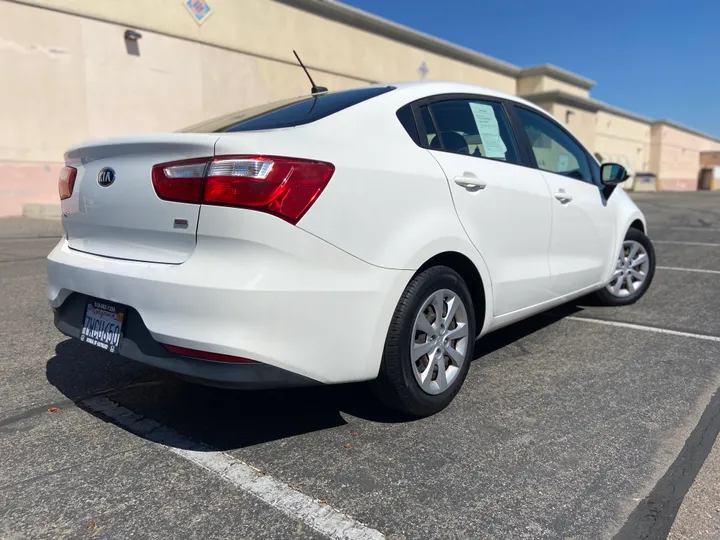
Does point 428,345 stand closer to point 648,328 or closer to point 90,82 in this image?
point 648,328

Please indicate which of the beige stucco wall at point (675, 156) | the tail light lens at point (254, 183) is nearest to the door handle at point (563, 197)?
the tail light lens at point (254, 183)

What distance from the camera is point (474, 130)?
331cm

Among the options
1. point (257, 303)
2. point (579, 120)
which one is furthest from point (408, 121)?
point (579, 120)

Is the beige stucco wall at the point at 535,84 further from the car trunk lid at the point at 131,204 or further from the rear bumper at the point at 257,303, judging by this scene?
the rear bumper at the point at 257,303

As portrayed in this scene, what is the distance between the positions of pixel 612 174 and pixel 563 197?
99 cm

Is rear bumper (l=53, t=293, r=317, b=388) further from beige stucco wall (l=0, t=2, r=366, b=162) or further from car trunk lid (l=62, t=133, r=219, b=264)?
beige stucco wall (l=0, t=2, r=366, b=162)

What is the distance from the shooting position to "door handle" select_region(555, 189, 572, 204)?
12.5ft

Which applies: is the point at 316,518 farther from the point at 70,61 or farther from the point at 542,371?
the point at 70,61

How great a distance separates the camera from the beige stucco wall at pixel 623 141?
39.7 metres

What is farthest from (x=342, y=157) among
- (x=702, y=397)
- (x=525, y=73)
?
(x=525, y=73)

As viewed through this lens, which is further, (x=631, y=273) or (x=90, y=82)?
(x=90, y=82)

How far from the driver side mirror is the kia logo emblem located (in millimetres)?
3690

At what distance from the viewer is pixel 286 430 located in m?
2.69

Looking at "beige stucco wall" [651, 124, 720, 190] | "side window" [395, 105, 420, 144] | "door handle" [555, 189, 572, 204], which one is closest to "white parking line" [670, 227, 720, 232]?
"door handle" [555, 189, 572, 204]
